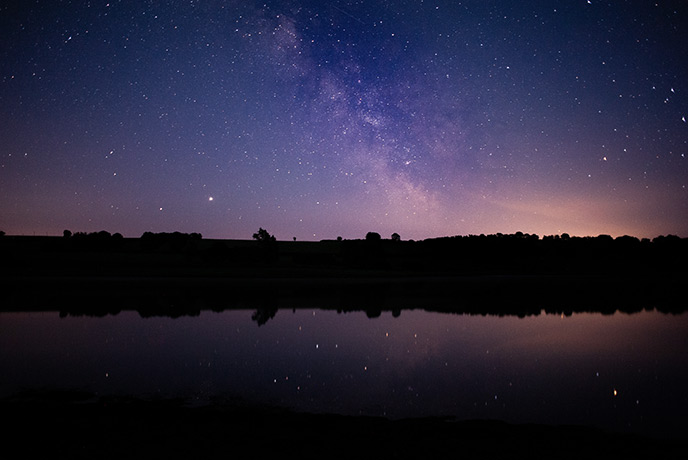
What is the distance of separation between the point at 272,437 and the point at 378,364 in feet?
25.9

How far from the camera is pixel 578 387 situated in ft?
45.4

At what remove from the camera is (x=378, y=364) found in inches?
646

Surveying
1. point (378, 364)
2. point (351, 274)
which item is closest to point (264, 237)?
point (351, 274)

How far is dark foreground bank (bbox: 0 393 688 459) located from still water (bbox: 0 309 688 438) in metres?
1.01

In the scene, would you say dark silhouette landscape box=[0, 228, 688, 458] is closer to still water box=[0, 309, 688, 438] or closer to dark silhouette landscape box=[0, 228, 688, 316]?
dark silhouette landscape box=[0, 228, 688, 316]

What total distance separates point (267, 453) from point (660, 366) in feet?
52.1

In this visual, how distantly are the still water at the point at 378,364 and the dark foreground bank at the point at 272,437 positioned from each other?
3.31ft

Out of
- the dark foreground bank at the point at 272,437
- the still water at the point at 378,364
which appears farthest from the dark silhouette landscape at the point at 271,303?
the still water at the point at 378,364

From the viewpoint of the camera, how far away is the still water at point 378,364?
11.8 meters

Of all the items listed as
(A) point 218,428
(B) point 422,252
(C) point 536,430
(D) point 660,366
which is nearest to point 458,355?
(D) point 660,366

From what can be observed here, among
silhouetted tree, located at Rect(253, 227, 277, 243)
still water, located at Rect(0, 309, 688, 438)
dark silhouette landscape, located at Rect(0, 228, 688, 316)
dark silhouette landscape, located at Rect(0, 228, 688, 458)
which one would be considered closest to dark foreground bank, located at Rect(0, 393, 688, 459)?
dark silhouette landscape, located at Rect(0, 228, 688, 458)

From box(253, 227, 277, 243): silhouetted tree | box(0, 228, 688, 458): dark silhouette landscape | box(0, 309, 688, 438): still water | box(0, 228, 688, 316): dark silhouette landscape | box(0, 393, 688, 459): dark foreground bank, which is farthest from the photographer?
box(253, 227, 277, 243): silhouetted tree

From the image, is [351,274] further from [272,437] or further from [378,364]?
[272,437]

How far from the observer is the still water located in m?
11.8
